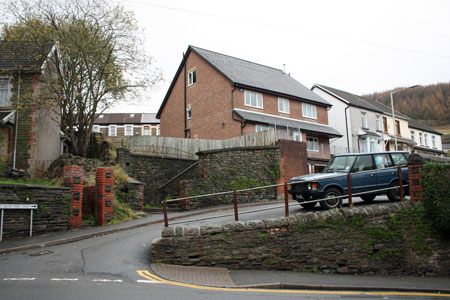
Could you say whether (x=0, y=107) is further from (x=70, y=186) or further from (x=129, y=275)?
(x=129, y=275)

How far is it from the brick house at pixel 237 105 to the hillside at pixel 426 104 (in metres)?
65.7

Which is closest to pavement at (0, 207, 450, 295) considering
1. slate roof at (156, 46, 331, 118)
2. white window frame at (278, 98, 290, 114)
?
slate roof at (156, 46, 331, 118)

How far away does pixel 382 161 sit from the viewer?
41.4ft

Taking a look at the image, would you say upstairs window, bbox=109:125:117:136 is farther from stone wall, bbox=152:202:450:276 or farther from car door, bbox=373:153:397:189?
stone wall, bbox=152:202:450:276

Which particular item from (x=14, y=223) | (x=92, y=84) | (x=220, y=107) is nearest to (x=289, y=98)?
(x=220, y=107)

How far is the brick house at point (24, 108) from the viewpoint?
790 inches

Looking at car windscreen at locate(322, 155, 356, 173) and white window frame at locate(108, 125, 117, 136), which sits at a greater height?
white window frame at locate(108, 125, 117, 136)

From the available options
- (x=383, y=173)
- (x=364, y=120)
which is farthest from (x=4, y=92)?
(x=364, y=120)

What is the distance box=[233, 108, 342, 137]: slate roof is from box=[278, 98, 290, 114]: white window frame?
74 cm

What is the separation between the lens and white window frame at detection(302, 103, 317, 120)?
110 ft

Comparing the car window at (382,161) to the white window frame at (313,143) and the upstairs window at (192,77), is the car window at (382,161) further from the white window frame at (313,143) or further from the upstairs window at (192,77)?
the upstairs window at (192,77)

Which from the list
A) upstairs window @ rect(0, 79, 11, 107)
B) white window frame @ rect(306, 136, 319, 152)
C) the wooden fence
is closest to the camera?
upstairs window @ rect(0, 79, 11, 107)

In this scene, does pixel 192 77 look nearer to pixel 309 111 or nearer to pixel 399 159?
pixel 309 111

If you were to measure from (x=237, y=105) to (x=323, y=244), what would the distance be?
64.4ft
